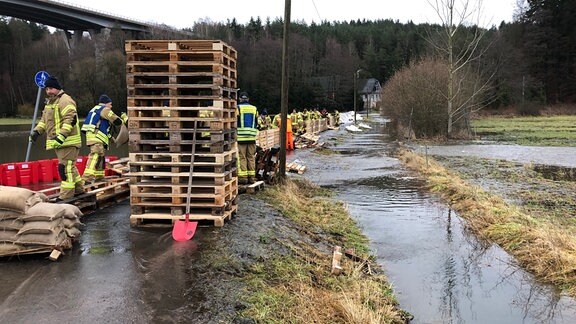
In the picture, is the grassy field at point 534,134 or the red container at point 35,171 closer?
the red container at point 35,171

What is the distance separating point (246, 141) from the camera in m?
11.1

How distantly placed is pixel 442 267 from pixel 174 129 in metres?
4.55

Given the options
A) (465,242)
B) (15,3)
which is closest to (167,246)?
(465,242)

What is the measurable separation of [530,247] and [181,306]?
18.3 feet

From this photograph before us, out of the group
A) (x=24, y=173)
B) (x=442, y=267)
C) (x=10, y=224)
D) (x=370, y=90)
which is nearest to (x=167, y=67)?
(x=10, y=224)

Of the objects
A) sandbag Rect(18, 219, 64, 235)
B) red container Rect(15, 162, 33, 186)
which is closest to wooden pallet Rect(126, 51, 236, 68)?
sandbag Rect(18, 219, 64, 235)

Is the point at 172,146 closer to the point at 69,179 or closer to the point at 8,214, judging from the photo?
the point at 69,179

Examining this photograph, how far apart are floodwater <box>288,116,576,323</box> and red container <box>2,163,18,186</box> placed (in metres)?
7.55

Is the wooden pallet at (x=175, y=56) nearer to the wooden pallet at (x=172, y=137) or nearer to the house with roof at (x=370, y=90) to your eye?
the wooden pallet at (x=172, y=137)

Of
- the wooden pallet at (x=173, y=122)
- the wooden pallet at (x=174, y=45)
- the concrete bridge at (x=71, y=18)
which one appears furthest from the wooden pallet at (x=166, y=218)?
the concrete bridge at (x=71, y=18)

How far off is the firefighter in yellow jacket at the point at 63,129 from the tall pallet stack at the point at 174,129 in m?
1.24

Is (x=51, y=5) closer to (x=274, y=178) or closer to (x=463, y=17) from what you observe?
(x=463, y=17)

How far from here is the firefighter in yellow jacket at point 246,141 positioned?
11.0 m

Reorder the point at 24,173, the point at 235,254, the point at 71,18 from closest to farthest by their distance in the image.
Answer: the point at 235,254, the point at 24,173, the point at 71,18
